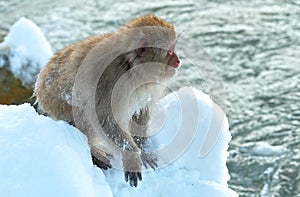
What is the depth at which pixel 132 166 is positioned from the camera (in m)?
3.48

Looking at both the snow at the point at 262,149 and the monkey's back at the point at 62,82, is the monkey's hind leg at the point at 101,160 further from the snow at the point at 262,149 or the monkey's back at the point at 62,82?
the snow at the point at 262,149

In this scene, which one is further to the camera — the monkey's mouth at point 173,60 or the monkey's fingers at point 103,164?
the monkey's fingers at point 103,164

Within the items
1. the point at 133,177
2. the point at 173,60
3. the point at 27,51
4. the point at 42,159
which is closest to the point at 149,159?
the point at 133,177

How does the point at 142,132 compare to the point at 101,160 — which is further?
the point at 142,132

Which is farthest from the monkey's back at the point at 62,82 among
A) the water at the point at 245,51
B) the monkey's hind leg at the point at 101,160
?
the water at the point at 245,51

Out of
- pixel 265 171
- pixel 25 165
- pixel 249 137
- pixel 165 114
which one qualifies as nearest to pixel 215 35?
pixel 249 137

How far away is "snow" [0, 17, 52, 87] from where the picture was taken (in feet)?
21.5

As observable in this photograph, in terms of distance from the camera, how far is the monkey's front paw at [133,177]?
341 centimetres

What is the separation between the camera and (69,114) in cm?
357

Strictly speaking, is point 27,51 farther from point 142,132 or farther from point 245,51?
point 142,132

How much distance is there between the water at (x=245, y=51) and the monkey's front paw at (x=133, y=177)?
249 cm

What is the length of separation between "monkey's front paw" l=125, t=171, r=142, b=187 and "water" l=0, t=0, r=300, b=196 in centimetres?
249

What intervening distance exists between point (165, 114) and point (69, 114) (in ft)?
2.04

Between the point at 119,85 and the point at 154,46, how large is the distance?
0.28 m
